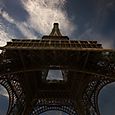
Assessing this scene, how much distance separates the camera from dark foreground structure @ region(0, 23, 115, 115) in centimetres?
2561

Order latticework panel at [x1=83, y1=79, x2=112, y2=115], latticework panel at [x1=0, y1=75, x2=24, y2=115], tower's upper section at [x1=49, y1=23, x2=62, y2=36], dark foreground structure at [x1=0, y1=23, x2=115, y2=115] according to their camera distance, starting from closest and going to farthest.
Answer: dark foreground structure at [x1=0, y1=23, x2=115, y2=115] → latticework panel at [x1=83, y1=79, x2=112, y2=115] → latticework panel at [x1=0, y1=75, x2=24, y2=115] → tower's upper section at [x1=49, y1=23, x2=62, y2=36]

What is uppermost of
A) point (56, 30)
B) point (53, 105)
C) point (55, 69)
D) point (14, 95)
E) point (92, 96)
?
point (56, 30)

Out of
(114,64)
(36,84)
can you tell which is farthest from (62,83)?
(114,64)

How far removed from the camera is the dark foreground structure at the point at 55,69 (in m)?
25.6

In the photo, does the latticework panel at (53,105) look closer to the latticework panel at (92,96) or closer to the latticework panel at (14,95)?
the latticework panel at (14,95)

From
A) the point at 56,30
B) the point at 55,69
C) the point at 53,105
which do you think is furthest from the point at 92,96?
the point at 56,30

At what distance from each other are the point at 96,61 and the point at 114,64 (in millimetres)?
1834

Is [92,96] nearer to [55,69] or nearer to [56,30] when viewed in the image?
[55,69]

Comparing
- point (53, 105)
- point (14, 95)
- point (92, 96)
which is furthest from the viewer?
point (53, 105)

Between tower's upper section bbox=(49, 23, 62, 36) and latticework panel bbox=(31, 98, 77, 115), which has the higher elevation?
tower's upper section bbox=(49, 23, 62, 36)

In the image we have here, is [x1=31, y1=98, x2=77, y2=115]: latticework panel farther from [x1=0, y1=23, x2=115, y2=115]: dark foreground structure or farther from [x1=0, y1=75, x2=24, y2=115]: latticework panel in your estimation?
[x1=0, y1=75, x2=24, y2=115]: latticework panel

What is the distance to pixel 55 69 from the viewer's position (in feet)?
90.7

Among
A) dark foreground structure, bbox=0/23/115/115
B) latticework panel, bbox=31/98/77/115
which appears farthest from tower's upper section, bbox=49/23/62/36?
latticework panel, bbox=31/98/77/115

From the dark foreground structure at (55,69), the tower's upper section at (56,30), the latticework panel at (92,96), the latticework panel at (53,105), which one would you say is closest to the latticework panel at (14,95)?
the dark foreground structure at (55,69)
